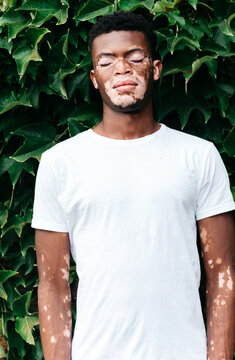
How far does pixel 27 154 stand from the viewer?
185cm

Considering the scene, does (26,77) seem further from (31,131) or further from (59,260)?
(59,260)

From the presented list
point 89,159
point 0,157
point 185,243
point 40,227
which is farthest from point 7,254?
point 185,243

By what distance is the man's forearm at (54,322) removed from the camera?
1.55 metres

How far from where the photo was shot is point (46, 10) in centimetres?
176

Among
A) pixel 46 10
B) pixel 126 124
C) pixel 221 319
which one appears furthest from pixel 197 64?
pixel 221 319

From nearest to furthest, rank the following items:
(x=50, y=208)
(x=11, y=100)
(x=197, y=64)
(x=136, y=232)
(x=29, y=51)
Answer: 1. (x=136, y=232)
2. (x=50, y=208)
3. (x=197, y=64)
4. (x=29, y=51)
5. (x=11, y=100)

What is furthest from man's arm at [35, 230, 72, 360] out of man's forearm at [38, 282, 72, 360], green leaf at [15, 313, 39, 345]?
green leaf at [15, 313, 39, 345]

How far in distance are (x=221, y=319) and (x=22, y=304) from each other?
75 cm

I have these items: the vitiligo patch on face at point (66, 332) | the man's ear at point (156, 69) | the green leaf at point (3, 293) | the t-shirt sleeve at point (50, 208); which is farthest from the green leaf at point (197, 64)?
the green leaf at point (3, 293)

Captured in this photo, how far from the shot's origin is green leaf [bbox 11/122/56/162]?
185 cm

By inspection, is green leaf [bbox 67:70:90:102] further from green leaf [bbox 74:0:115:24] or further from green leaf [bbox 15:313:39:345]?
green leaf [bbox 15:313:39:345]

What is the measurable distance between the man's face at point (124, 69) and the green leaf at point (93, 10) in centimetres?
18

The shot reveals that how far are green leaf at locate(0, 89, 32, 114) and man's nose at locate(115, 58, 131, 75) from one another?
1.43 feet

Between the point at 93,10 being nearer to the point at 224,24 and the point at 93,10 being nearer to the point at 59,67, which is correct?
the point at 59,67
